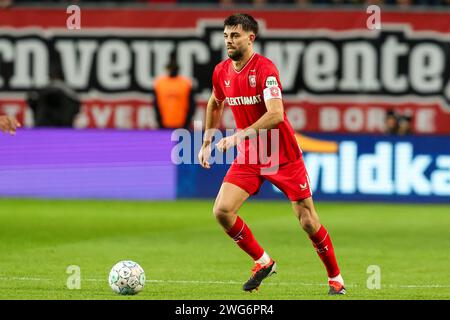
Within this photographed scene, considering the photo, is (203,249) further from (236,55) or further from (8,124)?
(236,55)

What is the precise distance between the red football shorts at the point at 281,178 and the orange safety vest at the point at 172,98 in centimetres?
1081

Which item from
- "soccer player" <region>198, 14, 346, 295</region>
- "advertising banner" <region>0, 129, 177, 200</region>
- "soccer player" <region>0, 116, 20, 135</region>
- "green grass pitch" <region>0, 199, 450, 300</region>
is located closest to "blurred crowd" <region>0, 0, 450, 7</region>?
"advertising banner" <region>0, 129, 177, 200</region>

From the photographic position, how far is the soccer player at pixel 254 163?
987 centimetres

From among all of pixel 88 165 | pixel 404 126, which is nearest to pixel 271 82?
pixel 88 165

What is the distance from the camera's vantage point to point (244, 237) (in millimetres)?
10156

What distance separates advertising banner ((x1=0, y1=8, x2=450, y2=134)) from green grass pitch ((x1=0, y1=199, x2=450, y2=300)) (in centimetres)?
401

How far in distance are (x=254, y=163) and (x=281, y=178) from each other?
276 mm

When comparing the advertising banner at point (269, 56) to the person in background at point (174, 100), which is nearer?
the person in background at point (174, 100)

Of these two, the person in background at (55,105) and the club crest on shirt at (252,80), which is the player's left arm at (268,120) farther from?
the person in background at (55,105)

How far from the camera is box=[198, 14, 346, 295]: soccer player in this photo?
9867mm

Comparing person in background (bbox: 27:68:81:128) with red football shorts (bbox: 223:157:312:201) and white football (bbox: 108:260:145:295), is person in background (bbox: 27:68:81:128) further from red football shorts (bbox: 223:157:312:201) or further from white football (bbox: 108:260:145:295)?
white football (bbox: 108:260:145:295)

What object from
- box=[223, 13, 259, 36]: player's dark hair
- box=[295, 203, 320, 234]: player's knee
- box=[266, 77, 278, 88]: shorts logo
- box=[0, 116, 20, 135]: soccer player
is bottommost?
box=[295, 203, 320, 234]: player's knee

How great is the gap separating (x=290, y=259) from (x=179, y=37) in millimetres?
11004

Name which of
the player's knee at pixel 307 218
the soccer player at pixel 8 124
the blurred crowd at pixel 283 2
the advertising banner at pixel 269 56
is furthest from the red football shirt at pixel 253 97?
the blurred crowd at pixel 283 2
